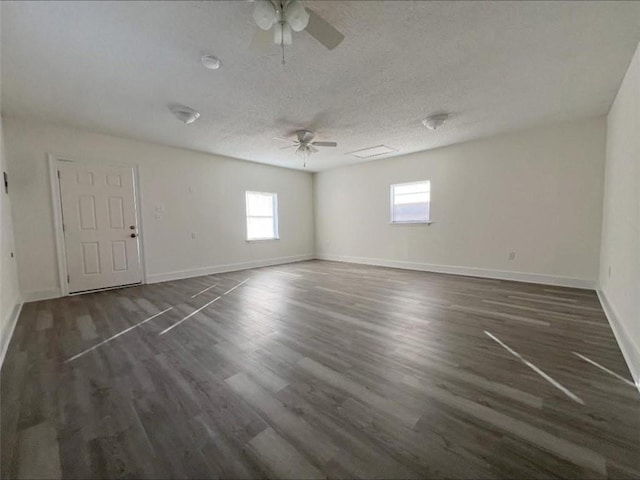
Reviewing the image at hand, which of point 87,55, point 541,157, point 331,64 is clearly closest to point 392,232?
point 541,157

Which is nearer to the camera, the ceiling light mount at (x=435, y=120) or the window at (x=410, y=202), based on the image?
the ceiling light mount at (x=435, y=120)

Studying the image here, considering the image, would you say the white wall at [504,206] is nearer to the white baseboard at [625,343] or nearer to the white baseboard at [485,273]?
the white baseboard at [485,273]

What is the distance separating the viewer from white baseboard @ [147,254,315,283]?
496cm

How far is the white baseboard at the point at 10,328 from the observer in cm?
223

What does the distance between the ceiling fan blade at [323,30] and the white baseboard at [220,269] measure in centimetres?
478

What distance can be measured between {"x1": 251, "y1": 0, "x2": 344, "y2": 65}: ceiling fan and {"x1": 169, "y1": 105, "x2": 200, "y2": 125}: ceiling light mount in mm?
1870

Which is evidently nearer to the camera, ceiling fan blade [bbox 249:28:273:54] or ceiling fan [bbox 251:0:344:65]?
ceiling fan [bbox 251:0:344:65]

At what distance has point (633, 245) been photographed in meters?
2.10

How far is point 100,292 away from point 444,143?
6521 millimetres

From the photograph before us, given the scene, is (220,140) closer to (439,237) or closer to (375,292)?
(375,292)

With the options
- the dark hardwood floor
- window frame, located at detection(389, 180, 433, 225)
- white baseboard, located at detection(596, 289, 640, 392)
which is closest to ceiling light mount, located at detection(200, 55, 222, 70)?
the dark hardwood floor

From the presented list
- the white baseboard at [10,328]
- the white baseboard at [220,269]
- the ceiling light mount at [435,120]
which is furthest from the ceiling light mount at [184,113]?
the ceiling light mount at [435,120]

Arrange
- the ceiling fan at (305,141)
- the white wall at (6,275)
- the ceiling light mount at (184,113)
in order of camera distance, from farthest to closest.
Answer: the ceiling fan at (305,141), the ceiling light mount at (184,113), the white wall at (6,275)

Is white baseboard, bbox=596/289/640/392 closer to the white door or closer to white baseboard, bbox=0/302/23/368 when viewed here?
Answer: white baseboard, bbox=0/302/23/368
